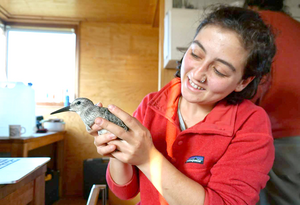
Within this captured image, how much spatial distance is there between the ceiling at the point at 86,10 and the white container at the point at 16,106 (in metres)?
1.09

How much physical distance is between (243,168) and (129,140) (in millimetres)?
356

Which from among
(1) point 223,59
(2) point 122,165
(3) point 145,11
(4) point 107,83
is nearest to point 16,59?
(4) point 107,83

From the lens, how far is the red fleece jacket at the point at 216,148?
57 cm

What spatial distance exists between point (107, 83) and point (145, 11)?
104 cm

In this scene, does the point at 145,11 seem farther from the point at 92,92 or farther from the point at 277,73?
the point at 277,73

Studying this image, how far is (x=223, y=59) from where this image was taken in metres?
0.60

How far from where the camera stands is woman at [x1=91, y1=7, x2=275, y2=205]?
562mm

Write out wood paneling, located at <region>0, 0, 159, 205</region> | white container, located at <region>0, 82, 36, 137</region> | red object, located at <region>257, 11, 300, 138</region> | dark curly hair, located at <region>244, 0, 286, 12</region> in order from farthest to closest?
wood paneling, located at <region>0, 0, 159, 205</region>
white container, located at <region>0, 82, 36, 137</region>
dark curly hair, located at <region>244, 0, 286, 12</region>
red object, located at <region>257, 11, 300, 138</region>

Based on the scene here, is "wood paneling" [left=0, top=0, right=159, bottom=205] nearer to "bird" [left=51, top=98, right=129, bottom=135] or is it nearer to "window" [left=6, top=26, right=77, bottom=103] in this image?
"window" [left=6, top=26, right=77, bottom=103]

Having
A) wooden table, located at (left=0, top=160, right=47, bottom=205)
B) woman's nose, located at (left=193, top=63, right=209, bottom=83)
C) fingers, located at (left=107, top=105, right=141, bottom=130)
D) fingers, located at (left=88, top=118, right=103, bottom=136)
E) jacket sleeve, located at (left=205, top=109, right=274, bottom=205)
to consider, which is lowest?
wooden table, located at (left=0, top=160, right=47, bottom=205)

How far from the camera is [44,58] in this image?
2605mm

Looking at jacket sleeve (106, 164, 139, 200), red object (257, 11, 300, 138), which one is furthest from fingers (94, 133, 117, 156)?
red object (257, 11, 300, 138)

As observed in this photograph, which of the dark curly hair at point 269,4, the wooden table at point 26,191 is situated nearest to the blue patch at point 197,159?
the wooden table at point 26,191

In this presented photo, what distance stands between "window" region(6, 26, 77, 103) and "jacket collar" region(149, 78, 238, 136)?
2.07 meters
